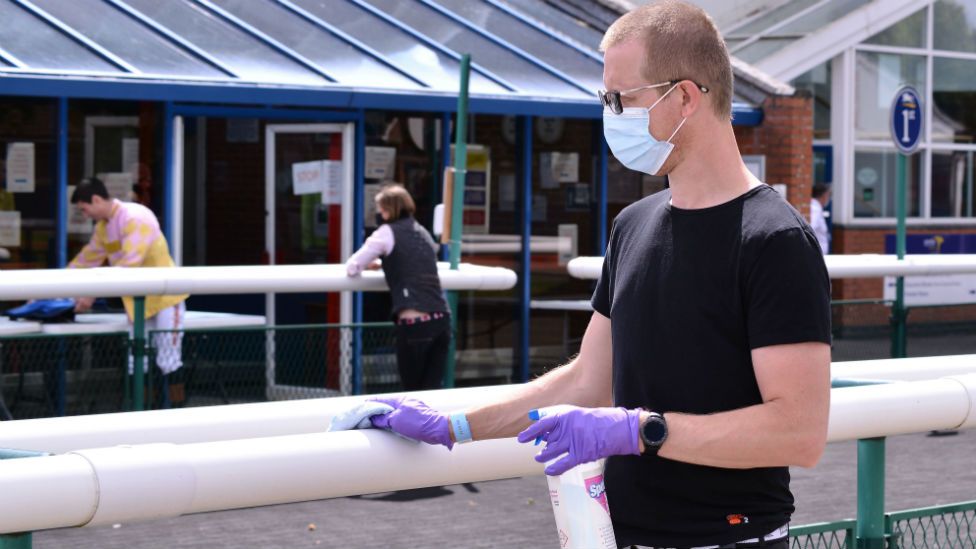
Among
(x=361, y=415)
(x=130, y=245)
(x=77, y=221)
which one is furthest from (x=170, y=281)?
(x=361, y=415)

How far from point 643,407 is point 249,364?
20.2ft

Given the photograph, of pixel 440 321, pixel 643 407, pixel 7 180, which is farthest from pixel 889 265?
pixel 643 407

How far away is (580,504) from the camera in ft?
7.84

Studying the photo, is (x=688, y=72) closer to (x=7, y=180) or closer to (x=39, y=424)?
(x=39, y=424)

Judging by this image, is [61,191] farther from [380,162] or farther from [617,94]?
[617,94]

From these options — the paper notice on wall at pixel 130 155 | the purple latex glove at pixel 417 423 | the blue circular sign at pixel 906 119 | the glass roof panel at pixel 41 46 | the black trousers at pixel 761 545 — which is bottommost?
the black trousers at pixel 761 545

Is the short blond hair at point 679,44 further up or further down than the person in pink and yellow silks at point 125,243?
further up

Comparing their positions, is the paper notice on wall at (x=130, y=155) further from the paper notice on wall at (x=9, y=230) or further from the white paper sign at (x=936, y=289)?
the white paper sign at (x=936, y=289)

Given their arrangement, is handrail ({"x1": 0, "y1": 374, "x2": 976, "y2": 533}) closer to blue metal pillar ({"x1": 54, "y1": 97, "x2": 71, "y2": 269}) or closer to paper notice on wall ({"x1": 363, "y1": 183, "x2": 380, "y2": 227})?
blue metal pillar ({"x1": 54, "y1": 97, "x2": 71, "y2": 269})

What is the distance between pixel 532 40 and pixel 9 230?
525cm

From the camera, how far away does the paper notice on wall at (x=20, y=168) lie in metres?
11.4

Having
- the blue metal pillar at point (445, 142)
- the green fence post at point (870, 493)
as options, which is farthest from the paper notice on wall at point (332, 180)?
the green fence post at point (870, 493)

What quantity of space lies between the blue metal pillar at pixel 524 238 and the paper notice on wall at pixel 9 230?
14.2 ft

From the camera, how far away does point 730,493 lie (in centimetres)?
246
